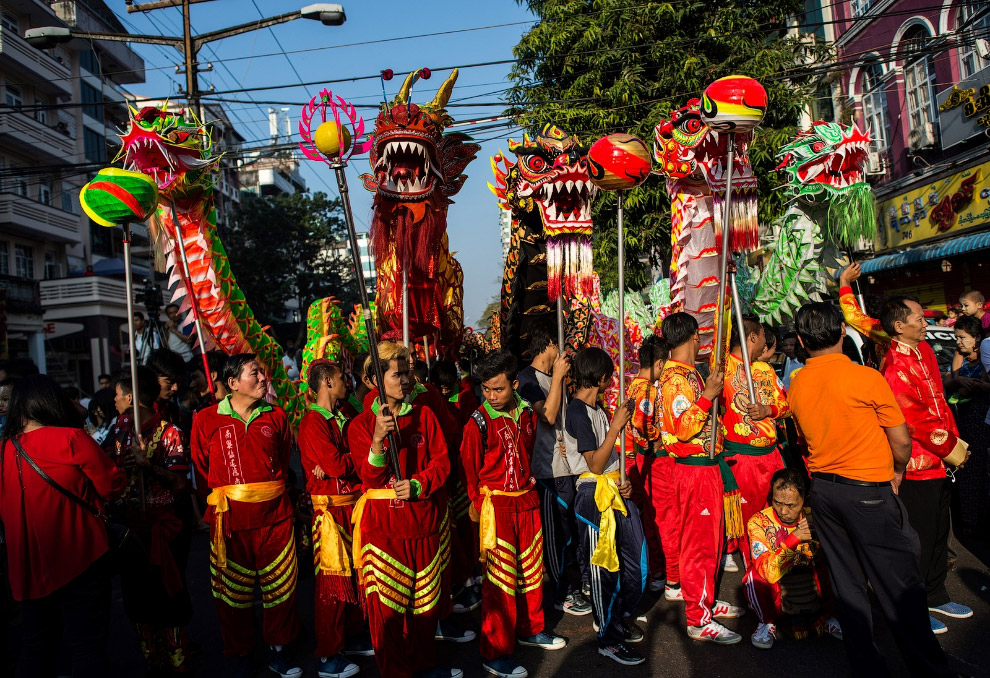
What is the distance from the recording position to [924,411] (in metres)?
3.62

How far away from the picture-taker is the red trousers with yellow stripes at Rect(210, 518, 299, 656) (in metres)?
3.47

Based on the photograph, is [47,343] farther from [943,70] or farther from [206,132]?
[943,70]

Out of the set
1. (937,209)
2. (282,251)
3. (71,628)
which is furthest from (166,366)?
(282,251)

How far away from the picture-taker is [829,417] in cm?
291

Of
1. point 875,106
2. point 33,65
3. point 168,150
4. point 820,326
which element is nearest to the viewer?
point 820,326

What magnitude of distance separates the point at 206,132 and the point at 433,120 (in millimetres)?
1591

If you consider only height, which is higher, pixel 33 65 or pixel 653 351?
pixel 33 65

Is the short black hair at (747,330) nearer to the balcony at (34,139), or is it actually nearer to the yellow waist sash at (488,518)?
the yellow waist sash at (488,518)

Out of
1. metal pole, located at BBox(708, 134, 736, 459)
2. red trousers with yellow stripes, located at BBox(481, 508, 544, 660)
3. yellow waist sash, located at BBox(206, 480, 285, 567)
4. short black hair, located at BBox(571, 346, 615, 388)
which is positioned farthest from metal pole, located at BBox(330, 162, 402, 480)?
metal pole, located at BBox(708, 134, 736, 459)

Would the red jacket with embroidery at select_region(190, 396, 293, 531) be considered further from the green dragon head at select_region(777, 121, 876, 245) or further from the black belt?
the green dragon head at select_region(777, 121, 876, 245)

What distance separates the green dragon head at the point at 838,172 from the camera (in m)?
5.35

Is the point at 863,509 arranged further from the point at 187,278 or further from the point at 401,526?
the point at 187,278

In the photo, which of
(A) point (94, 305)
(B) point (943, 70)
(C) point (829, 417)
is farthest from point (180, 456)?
(A) point (94, 305)

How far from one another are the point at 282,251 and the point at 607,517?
24319mm
